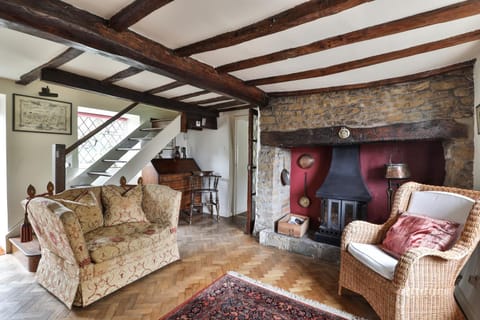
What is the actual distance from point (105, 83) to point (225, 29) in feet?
6.67

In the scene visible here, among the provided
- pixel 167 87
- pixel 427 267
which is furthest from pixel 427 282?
pixel 167 87

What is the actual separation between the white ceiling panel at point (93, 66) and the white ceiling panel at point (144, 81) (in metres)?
0.23

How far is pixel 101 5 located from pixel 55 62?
1.35 meters

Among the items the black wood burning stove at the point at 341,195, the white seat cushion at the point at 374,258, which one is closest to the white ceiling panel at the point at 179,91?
the black wood burning stove at the point at 341,195

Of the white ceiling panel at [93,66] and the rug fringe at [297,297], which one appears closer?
the rug fringe at [297,297]

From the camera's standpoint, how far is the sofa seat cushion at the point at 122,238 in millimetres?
2068

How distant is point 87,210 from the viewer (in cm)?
244

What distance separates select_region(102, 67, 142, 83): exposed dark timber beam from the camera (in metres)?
2.52

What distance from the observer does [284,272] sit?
2.59m

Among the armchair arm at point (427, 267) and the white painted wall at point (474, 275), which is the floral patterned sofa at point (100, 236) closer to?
the armchair arm at point (427, 267)

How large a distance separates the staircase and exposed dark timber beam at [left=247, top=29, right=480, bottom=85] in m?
2.04

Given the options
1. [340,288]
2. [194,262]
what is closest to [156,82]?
[194,262]

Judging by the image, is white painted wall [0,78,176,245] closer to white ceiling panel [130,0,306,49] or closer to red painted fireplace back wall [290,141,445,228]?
white ceiling panel [130,0,306,49]

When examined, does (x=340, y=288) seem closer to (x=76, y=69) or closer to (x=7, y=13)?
(x=7, y=13)
